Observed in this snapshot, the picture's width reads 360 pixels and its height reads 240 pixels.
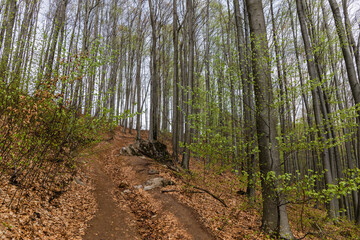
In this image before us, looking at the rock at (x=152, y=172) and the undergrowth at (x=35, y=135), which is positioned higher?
the undergrowth at (x=35, y=135)

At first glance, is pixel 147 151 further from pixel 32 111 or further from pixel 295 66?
pixel 295 66

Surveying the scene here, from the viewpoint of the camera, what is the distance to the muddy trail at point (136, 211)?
504cm

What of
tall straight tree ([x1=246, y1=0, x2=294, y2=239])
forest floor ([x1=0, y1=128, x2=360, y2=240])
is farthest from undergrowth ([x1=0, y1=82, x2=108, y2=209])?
tall straight tree ([x1=246, y1=0, x2=294, y2=239])

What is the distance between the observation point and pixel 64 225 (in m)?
4.68

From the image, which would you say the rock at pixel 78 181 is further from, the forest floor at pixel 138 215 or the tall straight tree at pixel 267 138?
the tall straight tree at pixel 267 138

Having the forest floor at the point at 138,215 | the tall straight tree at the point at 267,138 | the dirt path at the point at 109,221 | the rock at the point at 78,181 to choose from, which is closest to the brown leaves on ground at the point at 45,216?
the forest floor at the point at 138,215

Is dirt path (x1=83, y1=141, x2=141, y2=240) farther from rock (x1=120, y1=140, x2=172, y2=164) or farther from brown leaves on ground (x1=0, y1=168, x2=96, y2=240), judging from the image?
rock (x1=120, y1=140, x2=172, y2=164)

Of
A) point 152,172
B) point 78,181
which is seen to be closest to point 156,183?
point 152,172

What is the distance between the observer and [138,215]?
241 inches

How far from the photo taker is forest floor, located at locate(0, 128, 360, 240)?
171 inches

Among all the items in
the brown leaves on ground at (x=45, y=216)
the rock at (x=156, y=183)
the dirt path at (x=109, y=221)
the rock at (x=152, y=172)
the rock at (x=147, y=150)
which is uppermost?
the rock at (x=147, y=150)

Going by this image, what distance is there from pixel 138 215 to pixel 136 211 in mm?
263

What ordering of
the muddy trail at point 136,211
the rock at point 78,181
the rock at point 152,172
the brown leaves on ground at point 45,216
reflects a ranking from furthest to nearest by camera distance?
the rock at point 152,172 → the rock at point 78,181 → the muddy trail at point 136,211 → the brown leaves on ground at point 45,216

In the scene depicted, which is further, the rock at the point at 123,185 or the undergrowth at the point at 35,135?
the rock at the point at 123,185
